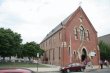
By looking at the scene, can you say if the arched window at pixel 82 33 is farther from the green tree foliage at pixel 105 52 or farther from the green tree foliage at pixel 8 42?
the green tree foliage at pixel 8 42

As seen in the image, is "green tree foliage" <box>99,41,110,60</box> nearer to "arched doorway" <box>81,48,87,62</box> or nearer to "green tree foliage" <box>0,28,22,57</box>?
"arched doorway" <box>81,48,87,62</box>

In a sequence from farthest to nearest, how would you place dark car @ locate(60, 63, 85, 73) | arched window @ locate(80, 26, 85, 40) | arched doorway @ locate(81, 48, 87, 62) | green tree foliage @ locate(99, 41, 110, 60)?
green tree foliage @ locate(99, 41, 110, 60)
arched window @ locate(80, 26, 85, 40)
arched doorway @ locate(81, 48, 87, 62)
dark car @ locate(60, 63, 85, 73)

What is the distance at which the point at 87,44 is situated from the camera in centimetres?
6575

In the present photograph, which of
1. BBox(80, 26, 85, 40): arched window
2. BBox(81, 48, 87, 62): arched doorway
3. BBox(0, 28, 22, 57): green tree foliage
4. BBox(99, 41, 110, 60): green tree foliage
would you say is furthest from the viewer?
BBox(99, 41, 110, 60): green tree foliage

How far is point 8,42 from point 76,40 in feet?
54.7

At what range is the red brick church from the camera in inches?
2432

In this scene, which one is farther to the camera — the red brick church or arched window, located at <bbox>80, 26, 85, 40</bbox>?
arched window, located at <bbox>80, 26, 85, 40</bbox>

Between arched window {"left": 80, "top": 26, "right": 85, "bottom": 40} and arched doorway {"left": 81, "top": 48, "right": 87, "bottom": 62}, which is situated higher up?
arched window {"left": 80, "top": 26, "right": 85, "bottom": 40}

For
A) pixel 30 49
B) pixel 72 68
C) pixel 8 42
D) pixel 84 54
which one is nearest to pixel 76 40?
pixel 84 54

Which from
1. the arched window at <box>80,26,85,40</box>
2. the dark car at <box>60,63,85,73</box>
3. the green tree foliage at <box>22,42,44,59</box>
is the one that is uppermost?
the arched window at <box>80,26,85,40</box>

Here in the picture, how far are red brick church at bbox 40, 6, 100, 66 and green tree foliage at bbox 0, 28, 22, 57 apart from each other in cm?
1043

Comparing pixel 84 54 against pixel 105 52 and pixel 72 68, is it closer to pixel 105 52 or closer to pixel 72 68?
pixel 105 52

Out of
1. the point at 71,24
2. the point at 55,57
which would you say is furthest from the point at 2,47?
the point at 71,24

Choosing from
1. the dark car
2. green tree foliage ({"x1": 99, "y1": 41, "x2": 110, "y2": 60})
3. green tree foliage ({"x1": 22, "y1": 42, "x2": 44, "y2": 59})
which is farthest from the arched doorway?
green tree foliage ({"x1": 22, "y1": 42, "x2": 44, "y2": 59})
